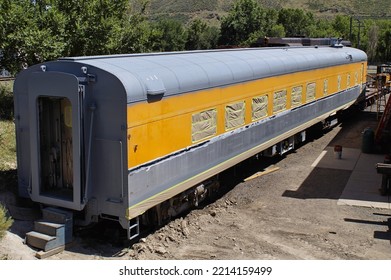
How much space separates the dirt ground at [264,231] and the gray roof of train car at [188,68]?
2645 millimetres

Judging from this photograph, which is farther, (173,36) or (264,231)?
(173,36)

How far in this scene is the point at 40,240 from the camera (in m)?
8.24

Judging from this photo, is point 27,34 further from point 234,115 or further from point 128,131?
point 128,131

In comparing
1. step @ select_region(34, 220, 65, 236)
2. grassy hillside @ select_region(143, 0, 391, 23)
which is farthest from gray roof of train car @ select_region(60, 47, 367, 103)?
grassy hillside @ select_region(143, 0, 391, 23)

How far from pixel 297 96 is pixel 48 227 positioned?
9.36 meters

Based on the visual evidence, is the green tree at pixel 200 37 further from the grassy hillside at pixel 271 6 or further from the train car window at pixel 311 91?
the train car window at pixel 311 91

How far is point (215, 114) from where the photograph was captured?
35.1 feet

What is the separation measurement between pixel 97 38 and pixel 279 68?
6879mm

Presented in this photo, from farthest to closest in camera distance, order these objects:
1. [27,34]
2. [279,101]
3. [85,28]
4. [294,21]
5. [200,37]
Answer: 1. [294,21]
2. [200,37]
3. [85,28]
4. [27,34]
5. [279,101]

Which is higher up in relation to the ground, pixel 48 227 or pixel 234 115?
pixel 234 115

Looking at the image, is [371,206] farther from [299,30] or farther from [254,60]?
[299,30]

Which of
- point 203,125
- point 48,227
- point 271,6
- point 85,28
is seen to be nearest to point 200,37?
point 271,6

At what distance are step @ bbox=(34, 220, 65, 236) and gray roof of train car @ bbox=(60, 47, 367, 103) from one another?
2405 mm

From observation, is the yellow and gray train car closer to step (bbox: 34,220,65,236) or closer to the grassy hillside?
step (bbox: 34,220,65,236)
